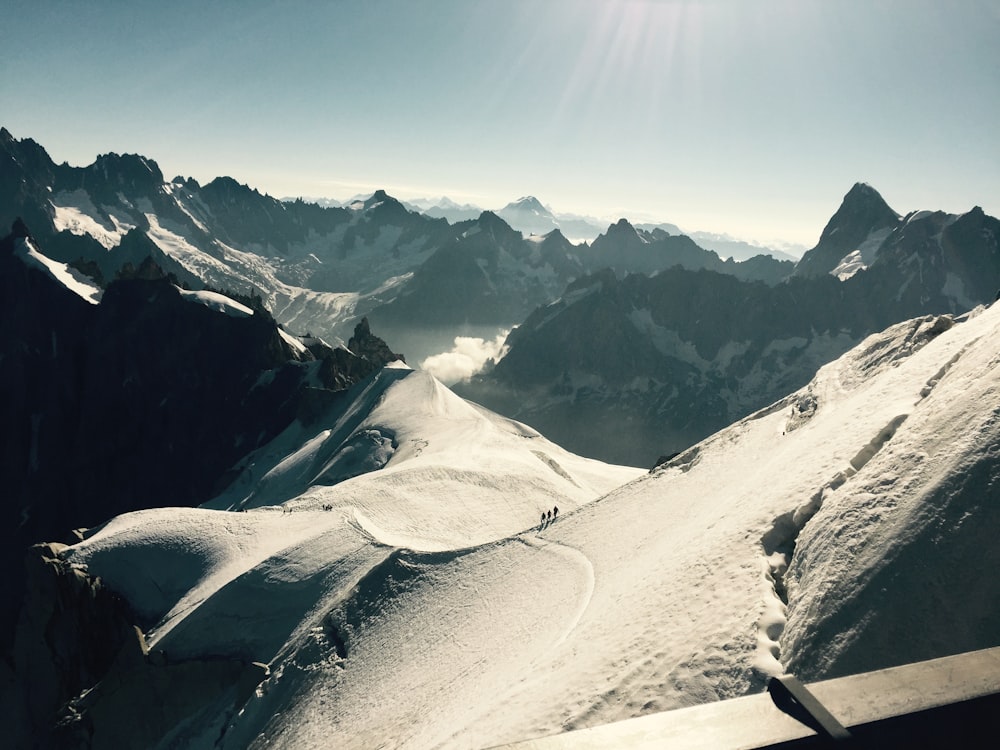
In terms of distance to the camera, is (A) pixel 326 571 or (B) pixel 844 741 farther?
(A) pixel 326 571

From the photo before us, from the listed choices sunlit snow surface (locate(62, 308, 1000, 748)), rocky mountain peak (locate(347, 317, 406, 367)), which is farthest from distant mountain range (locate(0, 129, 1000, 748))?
rocky mountain peak (locate(347, 317, 406, 367))

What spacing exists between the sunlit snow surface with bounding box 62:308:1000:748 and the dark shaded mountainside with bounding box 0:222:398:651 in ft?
216

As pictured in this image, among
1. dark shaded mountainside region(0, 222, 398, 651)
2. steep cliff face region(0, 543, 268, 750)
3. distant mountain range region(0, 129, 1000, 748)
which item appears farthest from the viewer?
dark shaded mountainside region(0, 222, 398, 651)

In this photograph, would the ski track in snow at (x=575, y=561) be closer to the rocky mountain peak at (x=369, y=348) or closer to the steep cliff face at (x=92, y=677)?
the steep cliff face at (x=92, y=677)

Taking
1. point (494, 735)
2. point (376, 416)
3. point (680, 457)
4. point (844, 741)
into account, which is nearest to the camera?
point (844, 741)

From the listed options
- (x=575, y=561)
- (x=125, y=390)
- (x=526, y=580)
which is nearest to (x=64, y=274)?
(x=125, y=390)

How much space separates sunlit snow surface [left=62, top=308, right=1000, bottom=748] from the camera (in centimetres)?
967

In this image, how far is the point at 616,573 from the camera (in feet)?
63.9

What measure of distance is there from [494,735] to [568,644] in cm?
429

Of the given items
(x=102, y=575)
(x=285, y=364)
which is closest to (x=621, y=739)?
(x=102, y=575)

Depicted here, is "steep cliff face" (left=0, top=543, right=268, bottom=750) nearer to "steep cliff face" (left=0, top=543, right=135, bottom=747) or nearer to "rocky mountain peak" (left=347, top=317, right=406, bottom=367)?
"steep cliff face" (left=0, top=543, right=135, bottom=747)

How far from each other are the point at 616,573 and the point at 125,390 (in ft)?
401

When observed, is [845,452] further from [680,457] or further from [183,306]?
[183,306]

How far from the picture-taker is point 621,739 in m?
3.62
